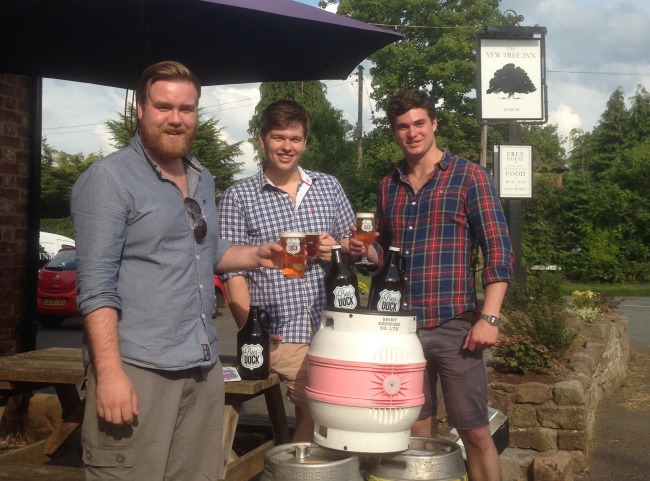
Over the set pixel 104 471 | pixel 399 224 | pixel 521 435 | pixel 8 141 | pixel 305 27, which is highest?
pixel 305 27

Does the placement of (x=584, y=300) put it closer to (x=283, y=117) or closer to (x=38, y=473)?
(x=283, y=117)

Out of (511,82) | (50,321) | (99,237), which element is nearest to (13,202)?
(99,237)

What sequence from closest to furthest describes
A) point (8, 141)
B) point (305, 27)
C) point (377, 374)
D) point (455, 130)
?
point (377, 374), point (305, 27), point (8, 141), point (455, 130)

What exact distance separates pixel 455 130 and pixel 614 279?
15.2 metres

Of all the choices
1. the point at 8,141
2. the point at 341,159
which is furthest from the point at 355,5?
the point at 8,141

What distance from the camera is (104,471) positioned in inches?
109

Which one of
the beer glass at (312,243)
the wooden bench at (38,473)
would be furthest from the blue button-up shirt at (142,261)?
the wooden bench at (38,473)

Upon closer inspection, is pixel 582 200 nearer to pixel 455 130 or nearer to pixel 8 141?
pixel 455 130

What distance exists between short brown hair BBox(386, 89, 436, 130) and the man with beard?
1.23m

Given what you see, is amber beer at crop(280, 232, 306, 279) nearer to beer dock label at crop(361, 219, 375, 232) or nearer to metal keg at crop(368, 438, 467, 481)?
beer dock label at crop(361, 219, 375, 232)

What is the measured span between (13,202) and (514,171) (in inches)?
235

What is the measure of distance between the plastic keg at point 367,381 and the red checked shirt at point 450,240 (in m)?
0.57

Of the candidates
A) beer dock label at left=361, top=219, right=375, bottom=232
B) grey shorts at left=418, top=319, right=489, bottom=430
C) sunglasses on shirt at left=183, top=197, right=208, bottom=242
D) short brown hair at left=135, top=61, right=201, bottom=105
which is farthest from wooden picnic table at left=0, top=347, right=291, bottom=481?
short brown hair at left=135, top=61, right=201, bottom=105

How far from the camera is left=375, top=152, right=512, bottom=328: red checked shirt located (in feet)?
12.7
